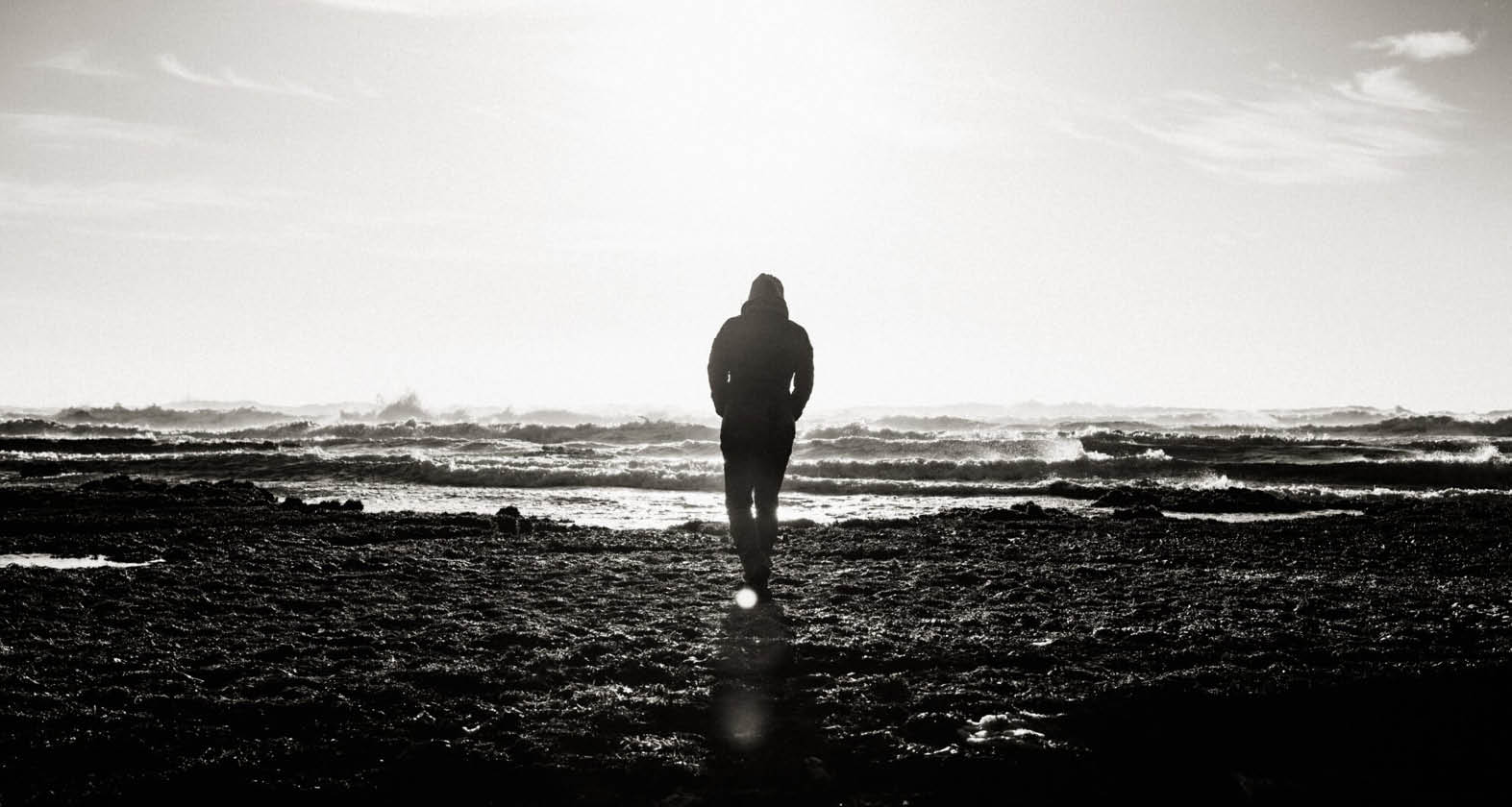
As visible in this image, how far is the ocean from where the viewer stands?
13453mm

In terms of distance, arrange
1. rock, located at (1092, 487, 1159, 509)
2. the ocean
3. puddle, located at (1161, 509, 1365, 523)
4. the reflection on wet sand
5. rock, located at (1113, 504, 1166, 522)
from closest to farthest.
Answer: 1. the reflection on wet sand
2. rock, located at (1113, 504, 1166, 522)
3. puddle, located at (1161, 509, 1365, 523)
4. rock, located at (1092, 487, 1159, 509)
5. the ocean

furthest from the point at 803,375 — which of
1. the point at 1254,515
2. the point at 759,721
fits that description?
the point at 1254,515

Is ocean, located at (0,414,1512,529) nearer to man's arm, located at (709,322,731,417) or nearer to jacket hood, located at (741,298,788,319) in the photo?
man's arm, located at (709,322,731,417)

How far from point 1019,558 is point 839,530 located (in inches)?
95.6

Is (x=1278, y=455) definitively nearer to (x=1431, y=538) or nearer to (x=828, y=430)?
(x=828, y=430)

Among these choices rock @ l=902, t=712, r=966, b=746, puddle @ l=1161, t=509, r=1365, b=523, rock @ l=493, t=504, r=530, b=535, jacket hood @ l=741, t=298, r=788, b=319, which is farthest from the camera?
puddle @ l=1161, t=509, r=1365, b=523

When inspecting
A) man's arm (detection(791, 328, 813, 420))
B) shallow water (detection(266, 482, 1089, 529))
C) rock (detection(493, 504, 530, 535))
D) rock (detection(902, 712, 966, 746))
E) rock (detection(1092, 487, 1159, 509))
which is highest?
man's arm (detection(791, 328, 813, 420))

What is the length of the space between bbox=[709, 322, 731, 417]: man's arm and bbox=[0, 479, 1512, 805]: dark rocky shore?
1.18 meters

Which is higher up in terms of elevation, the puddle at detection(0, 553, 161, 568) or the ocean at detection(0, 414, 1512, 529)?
the puddle at detection(0, 553, 161, 568)

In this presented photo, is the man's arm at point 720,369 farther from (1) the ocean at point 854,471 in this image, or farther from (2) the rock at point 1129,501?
(2) the rock at point 1129,501

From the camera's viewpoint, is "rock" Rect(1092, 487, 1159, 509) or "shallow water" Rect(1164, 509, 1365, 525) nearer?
"shallow water" Rect(1164, 509, 1365, 525)

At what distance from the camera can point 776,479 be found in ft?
19.1

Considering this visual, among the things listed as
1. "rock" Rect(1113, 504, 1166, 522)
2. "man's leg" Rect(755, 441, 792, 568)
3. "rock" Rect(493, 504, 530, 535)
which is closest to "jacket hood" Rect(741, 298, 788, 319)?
"man's leg" Rect(755, 441, 792, 568)

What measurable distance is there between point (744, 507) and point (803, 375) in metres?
0.91
